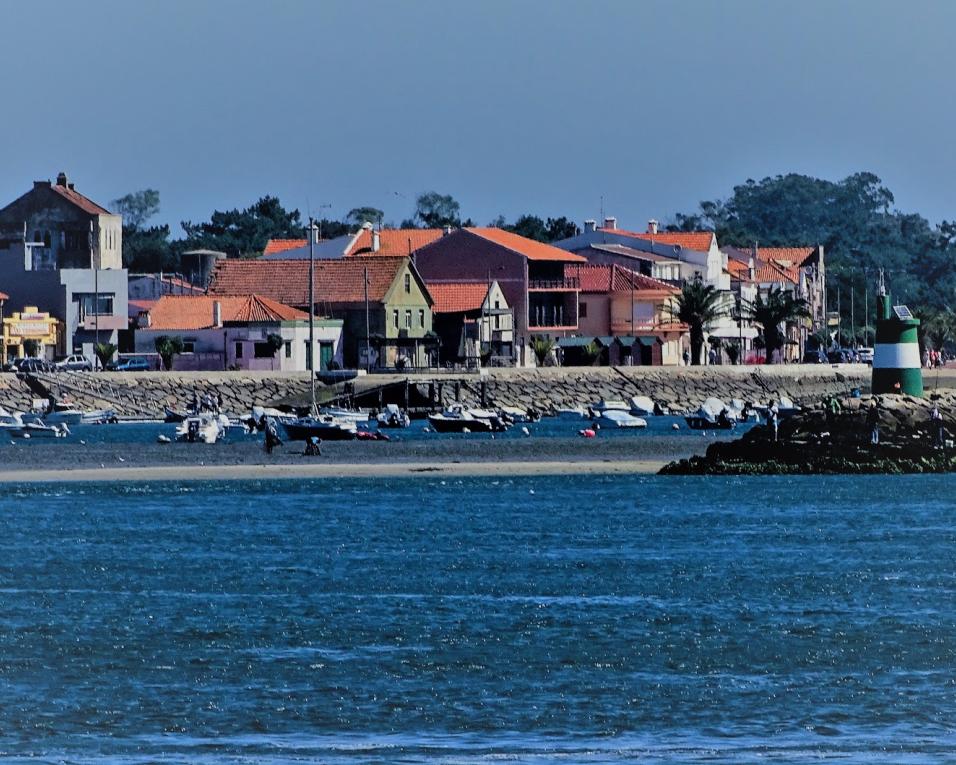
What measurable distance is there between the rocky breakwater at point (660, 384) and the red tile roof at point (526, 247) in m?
13.6

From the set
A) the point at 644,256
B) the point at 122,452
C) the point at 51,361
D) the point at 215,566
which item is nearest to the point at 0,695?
the point at 215,566

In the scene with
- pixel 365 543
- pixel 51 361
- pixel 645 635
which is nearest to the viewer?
pixel 645 635

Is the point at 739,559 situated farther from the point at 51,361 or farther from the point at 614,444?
the point at 51,361

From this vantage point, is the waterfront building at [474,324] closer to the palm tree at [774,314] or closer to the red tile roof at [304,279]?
the red tile roof at [304,279]

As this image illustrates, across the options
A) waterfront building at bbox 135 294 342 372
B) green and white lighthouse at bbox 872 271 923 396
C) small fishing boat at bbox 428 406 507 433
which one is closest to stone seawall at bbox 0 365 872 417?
waterfront building at bbox 135 294 342 372

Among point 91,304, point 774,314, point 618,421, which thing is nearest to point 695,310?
point 774,314

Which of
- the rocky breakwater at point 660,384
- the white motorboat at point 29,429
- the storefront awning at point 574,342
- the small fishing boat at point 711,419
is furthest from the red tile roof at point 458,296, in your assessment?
the white motorboat at point 29,429

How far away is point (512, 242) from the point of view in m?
139

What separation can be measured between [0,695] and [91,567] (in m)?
16.8

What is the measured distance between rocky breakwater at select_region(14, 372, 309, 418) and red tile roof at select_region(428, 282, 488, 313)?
18.1 metres

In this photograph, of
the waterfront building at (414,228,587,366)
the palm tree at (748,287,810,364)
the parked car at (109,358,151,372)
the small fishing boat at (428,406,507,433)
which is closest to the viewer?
the small fishing boat at (428,406,507,433)

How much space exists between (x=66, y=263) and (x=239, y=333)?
25025mm

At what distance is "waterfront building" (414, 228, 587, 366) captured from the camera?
135 metres

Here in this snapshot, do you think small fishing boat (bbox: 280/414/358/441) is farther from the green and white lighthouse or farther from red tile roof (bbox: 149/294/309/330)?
red tile roof (bbox: 149/294/309/330)
